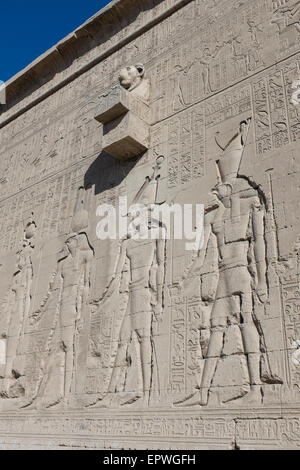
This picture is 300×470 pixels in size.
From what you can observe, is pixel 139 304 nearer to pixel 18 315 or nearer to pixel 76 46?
pixel 18 315

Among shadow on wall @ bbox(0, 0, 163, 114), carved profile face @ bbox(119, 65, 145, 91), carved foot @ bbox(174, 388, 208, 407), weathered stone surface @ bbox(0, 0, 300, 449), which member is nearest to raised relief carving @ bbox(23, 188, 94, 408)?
weathered stone surface @ bbox(0, 0, 300, 449)

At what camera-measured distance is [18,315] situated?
690cm

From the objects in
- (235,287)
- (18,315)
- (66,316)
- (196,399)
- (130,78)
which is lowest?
(196,399)

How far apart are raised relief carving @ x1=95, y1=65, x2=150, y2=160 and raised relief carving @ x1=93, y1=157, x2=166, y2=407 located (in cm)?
58

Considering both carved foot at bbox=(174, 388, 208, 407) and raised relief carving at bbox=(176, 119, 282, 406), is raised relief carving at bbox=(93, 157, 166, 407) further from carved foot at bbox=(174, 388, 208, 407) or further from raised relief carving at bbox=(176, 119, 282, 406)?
raised relief carving at bbox=(176, 119, 282, 406)

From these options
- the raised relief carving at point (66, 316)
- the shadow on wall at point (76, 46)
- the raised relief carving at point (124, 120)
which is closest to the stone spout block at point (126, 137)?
the raised relief carving at point (124, 120)

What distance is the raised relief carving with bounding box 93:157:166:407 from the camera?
4.82 m

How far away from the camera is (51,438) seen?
5.43 metres

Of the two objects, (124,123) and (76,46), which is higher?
(76,46)

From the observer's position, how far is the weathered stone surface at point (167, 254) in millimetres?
4105

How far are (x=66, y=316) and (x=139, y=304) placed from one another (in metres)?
1.36

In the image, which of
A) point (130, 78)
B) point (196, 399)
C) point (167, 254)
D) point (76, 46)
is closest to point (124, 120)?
point (130, 78)
